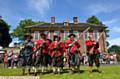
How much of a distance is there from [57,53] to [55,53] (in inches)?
4.8

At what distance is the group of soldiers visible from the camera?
12805 mm

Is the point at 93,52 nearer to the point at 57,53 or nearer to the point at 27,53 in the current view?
the point at 57,53

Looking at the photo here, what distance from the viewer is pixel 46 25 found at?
57.0 meters

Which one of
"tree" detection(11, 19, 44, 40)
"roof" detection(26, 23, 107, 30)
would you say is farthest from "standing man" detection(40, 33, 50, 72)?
"tree" detection(11, 19, 44, 40)

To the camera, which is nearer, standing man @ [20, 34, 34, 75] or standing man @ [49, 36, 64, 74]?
standing man @ [49, 36, 64, 74]

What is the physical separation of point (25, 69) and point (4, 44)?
58.5 m

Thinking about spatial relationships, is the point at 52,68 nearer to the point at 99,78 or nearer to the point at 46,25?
the point at 99,78

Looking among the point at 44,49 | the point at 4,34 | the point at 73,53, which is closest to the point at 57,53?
the point at 44,49

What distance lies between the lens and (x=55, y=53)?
13.0m

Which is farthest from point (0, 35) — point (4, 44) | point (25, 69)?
point (25, 69)

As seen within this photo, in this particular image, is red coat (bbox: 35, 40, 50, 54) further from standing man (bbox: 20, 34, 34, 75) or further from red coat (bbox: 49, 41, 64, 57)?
standing man (bbox: 20, 34, 34, 75)

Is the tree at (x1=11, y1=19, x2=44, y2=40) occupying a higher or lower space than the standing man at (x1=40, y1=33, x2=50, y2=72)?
higher

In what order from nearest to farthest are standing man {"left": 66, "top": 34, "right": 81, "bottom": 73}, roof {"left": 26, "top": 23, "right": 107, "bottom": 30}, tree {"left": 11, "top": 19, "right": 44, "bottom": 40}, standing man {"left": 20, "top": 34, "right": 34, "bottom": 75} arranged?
standing man {"left": 66, "top": 34, "right": 81, "bottom": 73} < standing man {"left": 20, "top": 34, "right": 34, "bottom": 75} < roof {"left": 26, "top": 23, "right": 107, "bottom": 30} < tree {"left": 11, "top": 19, "right": 44, "bottom": 40}

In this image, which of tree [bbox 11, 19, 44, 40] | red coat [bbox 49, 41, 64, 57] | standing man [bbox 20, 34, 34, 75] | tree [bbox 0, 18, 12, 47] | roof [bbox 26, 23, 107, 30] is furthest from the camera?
tree [bbox 11, 19, 44, 40]
